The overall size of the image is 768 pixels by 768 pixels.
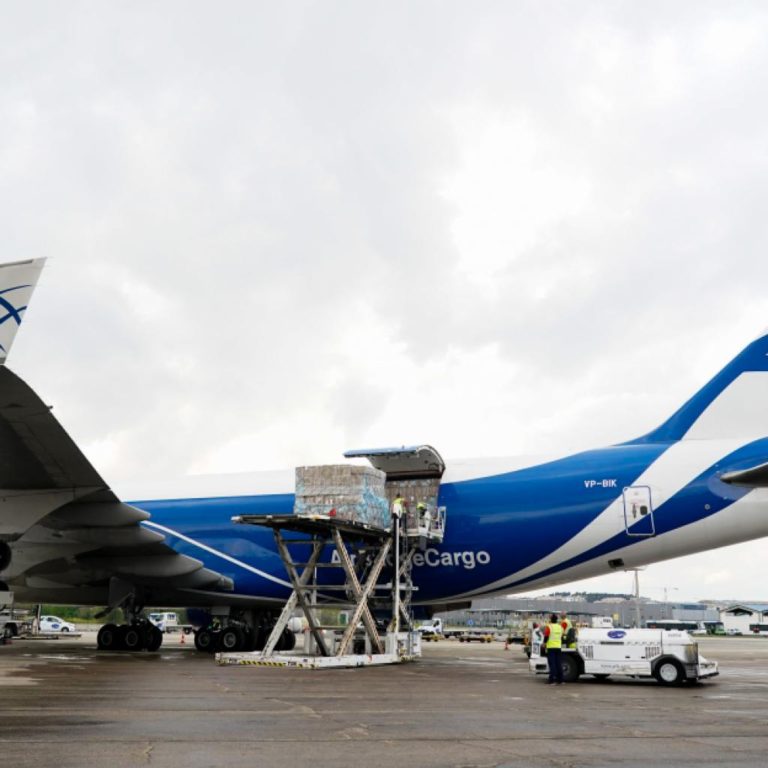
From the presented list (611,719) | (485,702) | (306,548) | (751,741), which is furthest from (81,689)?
(306,548)

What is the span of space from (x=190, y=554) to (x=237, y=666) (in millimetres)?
6409

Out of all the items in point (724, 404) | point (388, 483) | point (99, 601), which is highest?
point (724, 404)

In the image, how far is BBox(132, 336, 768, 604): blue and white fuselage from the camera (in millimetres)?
20891

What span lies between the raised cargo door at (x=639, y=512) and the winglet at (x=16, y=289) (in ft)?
47.4

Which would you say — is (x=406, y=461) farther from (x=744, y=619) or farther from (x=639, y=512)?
(x=744, y=619)

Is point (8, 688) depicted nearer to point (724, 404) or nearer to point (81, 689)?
point (81, 689)

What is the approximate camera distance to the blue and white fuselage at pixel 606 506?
20891mm

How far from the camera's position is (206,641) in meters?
26.8

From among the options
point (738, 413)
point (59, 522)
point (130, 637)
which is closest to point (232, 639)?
point (130, 637)

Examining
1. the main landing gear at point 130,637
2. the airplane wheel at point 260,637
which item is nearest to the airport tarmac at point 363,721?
the main landing gear at point 130,637

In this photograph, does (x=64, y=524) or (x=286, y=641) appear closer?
(x=64, y=524)

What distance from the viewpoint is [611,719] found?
1062cm

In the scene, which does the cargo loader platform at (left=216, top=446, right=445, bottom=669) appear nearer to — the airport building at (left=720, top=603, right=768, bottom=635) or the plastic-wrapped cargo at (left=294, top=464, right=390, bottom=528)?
the plastic-wrapped cargo at (left=294, top=464, right=390, bottom=528)

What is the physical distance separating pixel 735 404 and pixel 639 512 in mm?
3850
